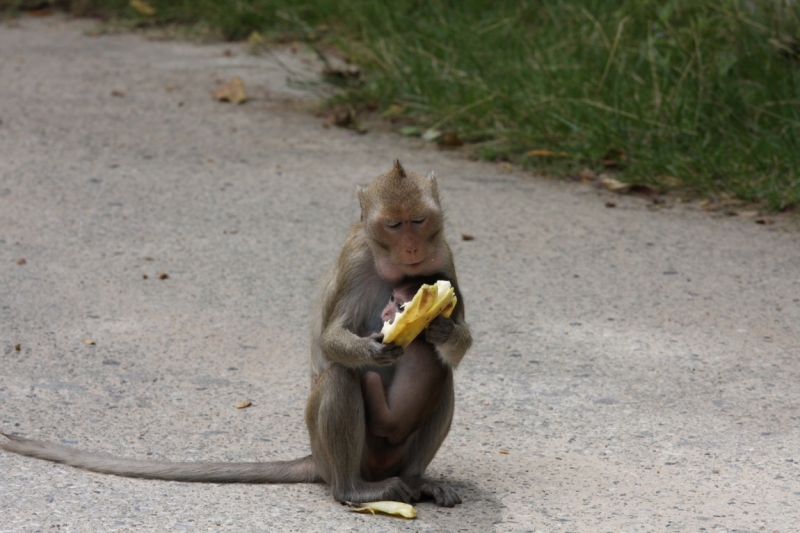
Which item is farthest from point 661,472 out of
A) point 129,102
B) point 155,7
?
point 155,7

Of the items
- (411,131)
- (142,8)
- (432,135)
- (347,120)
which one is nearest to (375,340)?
(432,135)

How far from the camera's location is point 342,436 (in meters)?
3.71

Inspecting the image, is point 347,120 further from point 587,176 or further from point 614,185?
point 614,185

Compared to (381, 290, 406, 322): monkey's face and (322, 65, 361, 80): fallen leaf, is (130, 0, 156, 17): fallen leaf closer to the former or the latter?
(322, 65, 361, 80): fallen leaf

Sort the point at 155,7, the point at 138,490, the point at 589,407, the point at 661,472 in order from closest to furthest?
the point at 138,490
the point at 661,472
the point at 589,407
the point at 155,7

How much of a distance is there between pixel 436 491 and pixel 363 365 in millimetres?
Result: 497

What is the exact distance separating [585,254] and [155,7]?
7144 millimetres

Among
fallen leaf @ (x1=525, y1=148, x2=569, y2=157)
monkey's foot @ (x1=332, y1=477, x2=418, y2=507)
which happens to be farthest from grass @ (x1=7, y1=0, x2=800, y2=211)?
monkey's foot @ (x1=332, y1=477, x2=418, y2=507)

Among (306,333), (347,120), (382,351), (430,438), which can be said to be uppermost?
(382,351)

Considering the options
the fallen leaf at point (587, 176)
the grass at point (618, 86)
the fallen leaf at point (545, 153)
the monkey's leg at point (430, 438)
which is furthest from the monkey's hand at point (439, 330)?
the fallen leaf at point (545, 153)

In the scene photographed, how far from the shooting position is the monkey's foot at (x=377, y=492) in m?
3.76

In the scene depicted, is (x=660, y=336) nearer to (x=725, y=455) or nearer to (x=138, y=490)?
(x=725, y=455)

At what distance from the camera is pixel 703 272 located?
6074mm

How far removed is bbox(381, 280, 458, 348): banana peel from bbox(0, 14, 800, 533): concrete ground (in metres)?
0.60
